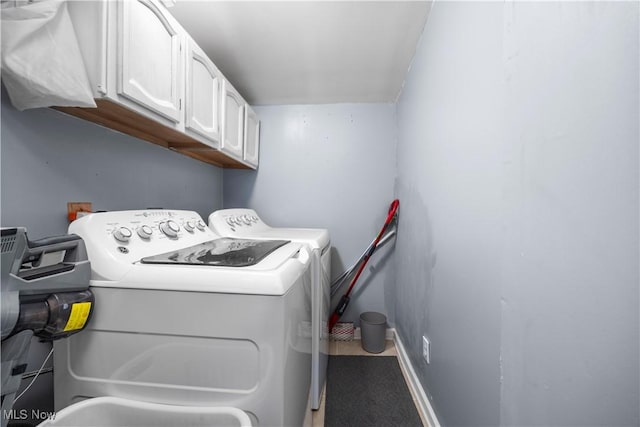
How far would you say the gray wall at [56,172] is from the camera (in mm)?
886

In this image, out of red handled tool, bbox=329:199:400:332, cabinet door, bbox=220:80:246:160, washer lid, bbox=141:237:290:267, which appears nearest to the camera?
washer lid, bbox=141:237:290:267

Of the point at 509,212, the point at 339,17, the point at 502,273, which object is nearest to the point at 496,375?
the point at 502,273

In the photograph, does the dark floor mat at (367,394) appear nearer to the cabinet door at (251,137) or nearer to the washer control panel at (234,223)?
the washer control panel at (234,223)

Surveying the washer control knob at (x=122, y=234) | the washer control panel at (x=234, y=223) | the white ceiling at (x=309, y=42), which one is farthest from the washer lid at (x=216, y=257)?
the white ceiling at (x=309, y=42)

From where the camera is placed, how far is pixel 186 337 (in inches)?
30.6

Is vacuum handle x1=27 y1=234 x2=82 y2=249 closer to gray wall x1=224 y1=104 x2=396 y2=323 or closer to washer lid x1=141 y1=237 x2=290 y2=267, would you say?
washer lid x1=141 y1=237 x2=290 y2=267

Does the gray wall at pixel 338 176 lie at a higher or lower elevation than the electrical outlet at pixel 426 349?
higher

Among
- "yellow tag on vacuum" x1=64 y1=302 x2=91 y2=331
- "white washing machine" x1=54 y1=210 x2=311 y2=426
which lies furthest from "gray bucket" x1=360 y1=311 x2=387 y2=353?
"yellow tag on vacuum" x1=64 y1=302 x2=91 y2=331

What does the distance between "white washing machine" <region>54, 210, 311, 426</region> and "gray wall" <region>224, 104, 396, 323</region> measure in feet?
5.58

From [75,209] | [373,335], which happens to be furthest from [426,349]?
[75,209]

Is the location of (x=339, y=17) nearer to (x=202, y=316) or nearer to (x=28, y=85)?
(x=28, y=85)

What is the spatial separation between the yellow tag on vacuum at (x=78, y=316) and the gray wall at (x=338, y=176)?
1859mm

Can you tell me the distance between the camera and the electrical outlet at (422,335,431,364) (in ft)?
4.64

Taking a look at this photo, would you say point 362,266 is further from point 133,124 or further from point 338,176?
point 133,124
